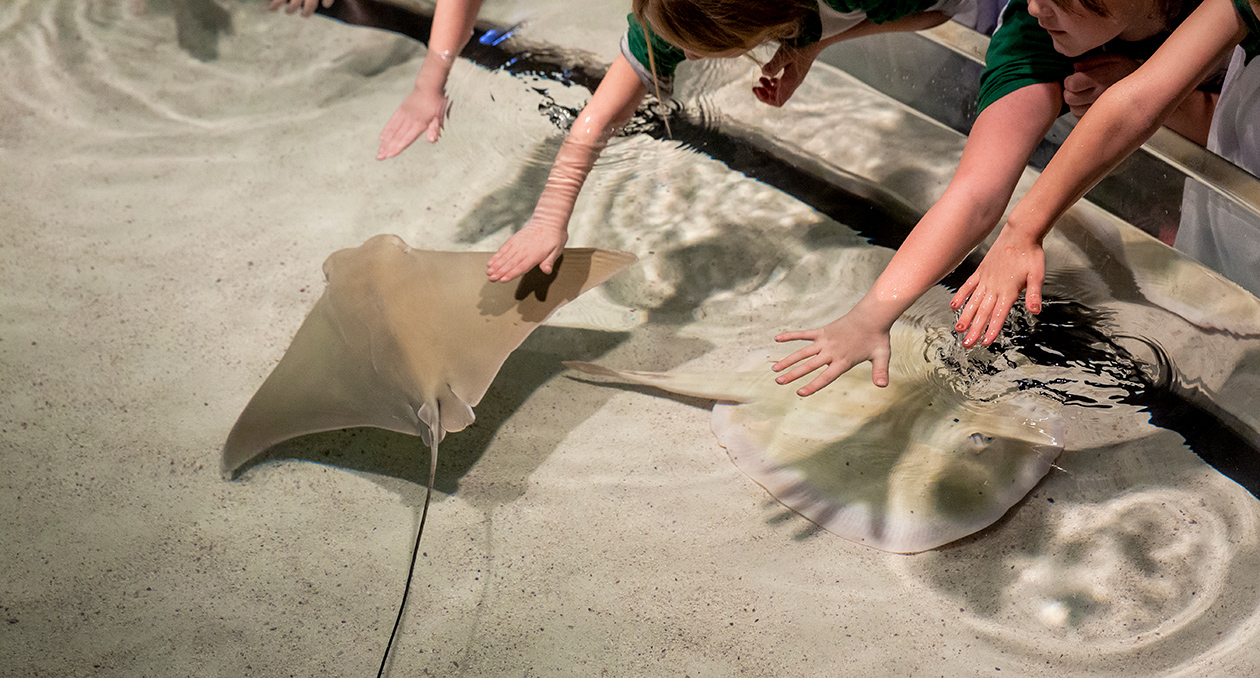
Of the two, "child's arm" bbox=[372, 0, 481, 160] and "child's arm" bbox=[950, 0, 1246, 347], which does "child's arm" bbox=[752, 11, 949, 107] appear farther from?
"child's arm" bbox=[372, 0, 481, 160]

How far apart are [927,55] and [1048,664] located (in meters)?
1.47

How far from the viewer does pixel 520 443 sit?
1.56 m

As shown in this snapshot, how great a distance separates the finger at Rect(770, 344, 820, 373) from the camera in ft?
3.79

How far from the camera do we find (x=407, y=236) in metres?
1.96

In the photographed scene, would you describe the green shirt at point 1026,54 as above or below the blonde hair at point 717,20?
below

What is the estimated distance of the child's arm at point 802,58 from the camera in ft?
5.35

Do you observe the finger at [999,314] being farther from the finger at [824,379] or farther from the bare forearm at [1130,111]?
the finger at [824,379]

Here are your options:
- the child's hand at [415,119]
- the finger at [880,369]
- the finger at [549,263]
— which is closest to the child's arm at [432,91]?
the child's hand at [415,119]

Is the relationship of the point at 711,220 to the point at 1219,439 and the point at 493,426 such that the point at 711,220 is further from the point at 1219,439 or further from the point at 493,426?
the point at 1219,439

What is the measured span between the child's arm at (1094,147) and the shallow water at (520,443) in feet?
1.14

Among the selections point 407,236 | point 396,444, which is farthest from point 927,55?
point 396,444

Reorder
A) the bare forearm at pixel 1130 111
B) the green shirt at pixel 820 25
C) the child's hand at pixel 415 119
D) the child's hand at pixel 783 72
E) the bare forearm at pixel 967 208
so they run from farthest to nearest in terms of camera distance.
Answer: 1. the child's hand at pixel 415 119
2. the child's hand at pixel 783 72
3. the green shirt at pixel 820 25
4. the bare forearm at pixel 967 208
5. the bare forearm at pixel 1130 111

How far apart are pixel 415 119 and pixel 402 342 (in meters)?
0.73

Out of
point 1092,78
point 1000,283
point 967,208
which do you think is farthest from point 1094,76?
point 1000,283
